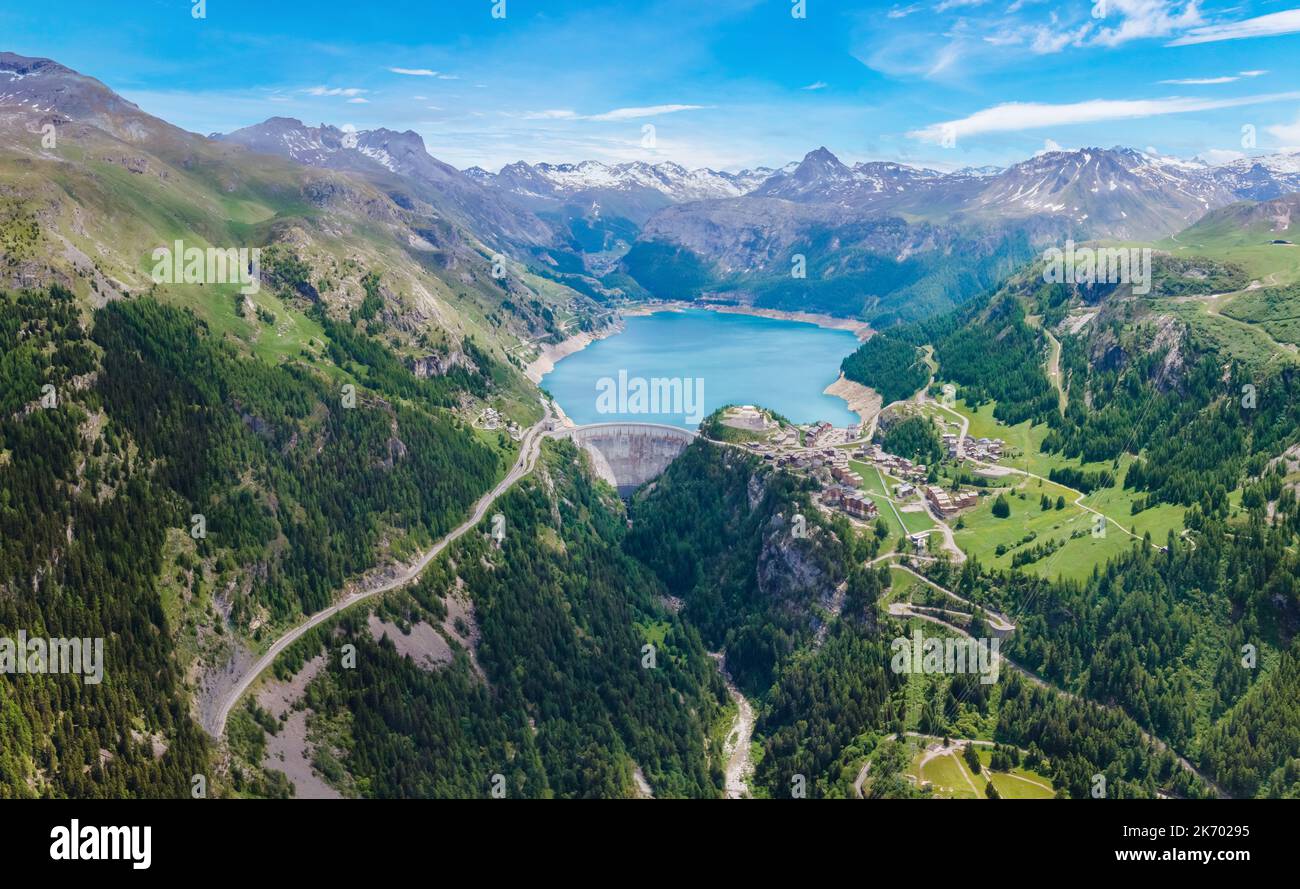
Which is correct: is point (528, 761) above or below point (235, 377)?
below

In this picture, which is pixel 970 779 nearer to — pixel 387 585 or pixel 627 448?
pixel 387 585

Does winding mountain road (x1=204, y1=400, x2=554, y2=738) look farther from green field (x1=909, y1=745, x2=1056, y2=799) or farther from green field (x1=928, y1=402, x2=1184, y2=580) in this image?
green field (x1=928, y1=402, x2=1184, y2=580)

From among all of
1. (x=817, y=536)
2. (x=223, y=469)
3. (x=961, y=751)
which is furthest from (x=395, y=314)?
(x=961, y=751)

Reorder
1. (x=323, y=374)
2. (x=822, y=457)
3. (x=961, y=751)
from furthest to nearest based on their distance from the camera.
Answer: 1. (x=323, y=374)
2. (x=822, y=457)
3. (x=961, y=751)

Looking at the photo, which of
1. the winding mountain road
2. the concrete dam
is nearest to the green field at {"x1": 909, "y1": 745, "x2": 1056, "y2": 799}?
the winding mountain road

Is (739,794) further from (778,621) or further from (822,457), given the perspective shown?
(822,457)

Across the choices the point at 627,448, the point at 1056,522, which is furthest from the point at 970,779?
the point at 627,448
